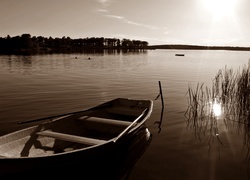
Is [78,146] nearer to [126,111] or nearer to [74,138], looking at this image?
[74,138]

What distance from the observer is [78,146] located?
800 cm

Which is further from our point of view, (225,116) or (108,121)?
(225,116)

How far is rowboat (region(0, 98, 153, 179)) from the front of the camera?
17.4 feet

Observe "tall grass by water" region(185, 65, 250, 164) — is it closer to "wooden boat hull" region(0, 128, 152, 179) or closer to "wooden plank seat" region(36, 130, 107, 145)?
"wooden boat hull" region(0, 128, 152, 179)

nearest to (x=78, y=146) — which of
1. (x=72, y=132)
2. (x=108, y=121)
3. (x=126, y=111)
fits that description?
(x=72, y=132)

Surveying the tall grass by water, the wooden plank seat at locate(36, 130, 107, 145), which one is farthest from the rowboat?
the tall grass by water

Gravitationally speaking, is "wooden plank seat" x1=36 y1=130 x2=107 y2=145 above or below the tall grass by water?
above

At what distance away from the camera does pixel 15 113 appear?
44.4 feet

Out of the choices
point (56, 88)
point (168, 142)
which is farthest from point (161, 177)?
point (56, 88)

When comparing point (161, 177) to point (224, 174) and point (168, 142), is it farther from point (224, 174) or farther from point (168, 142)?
point (168, 142)

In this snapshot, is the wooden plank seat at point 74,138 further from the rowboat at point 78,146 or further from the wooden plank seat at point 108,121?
the wooden plank seat at point 108,121

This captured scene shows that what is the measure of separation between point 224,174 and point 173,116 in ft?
20.0

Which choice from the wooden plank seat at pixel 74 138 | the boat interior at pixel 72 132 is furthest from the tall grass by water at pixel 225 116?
the wooden plank seat at pixel 74 138

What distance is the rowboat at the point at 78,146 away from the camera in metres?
5.32
